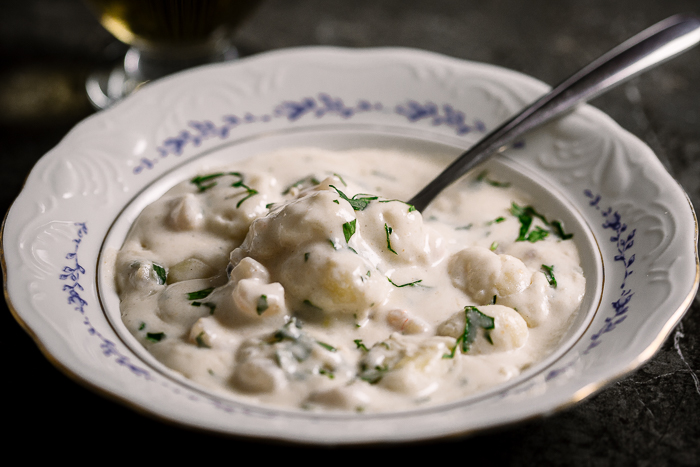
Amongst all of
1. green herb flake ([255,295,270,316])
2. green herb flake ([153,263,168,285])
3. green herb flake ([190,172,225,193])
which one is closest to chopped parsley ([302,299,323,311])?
green herb flake ([255,295,270,316])

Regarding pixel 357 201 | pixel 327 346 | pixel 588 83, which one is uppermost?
pixel 588 83

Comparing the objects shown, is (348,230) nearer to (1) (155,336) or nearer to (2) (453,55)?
(1) (155,336)

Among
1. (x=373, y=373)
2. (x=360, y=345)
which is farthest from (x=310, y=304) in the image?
(x=373, y=373)

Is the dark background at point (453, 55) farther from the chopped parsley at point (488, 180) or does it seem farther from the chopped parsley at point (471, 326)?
the chopped parsley at point (488, 180)

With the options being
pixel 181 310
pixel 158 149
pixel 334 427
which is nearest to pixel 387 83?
pixel 158 149

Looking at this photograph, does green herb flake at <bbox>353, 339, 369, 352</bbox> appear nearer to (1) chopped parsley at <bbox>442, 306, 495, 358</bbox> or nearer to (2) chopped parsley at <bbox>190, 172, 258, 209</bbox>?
(1) chopped parsley at <bbox>442, 306, 495, 358</bbox>

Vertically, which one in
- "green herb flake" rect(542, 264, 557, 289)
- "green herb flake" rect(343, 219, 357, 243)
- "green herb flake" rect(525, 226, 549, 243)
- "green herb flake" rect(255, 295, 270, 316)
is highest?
→ "green herb flake" rect(343, 219, 357, 243)

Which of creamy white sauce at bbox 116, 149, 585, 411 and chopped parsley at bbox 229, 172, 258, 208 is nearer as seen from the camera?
creamy white sauce at bbox 116, 149, 585, 411
